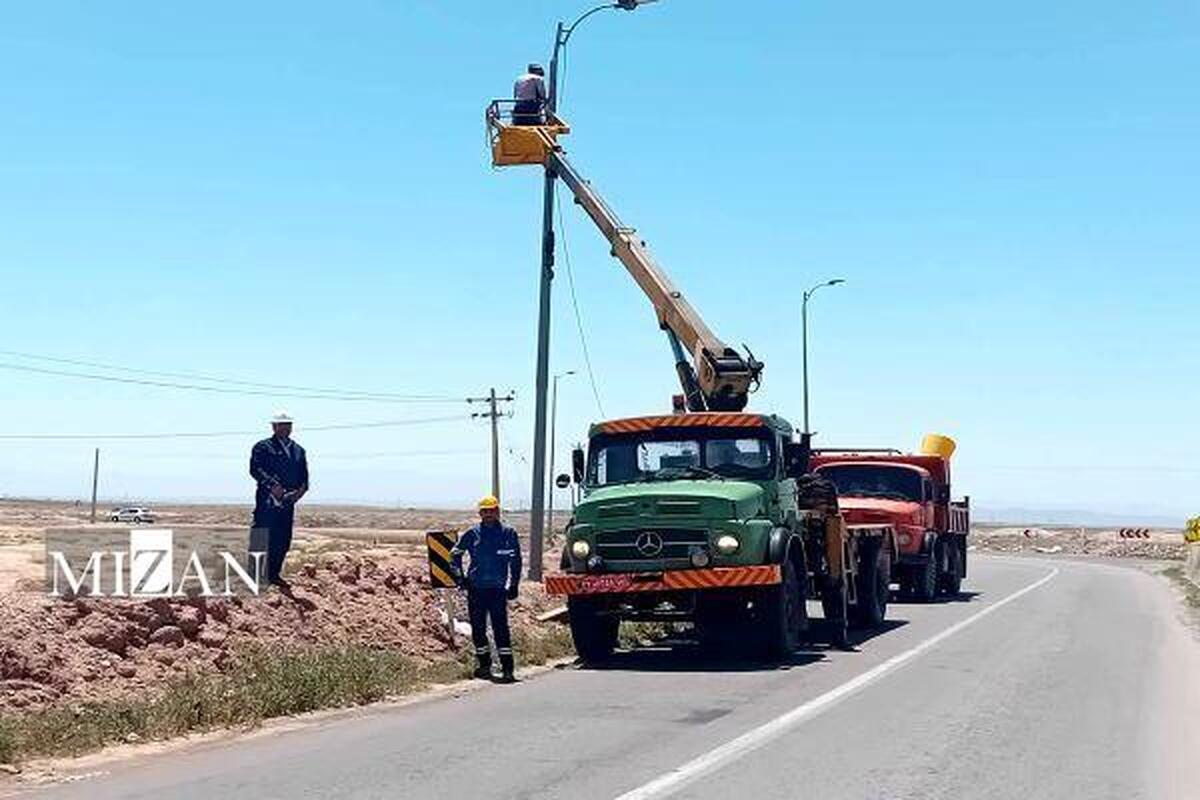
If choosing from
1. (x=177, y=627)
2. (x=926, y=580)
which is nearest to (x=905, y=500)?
(x=926, y=580)

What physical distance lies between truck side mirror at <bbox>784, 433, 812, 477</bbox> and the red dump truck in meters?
7.72

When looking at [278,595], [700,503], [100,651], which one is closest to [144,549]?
[278,595]

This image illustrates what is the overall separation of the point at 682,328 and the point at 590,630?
7198mm

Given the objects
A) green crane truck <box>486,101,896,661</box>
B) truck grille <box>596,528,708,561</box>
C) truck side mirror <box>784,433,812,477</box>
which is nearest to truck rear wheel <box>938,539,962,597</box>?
green crane truck <box>486,101,896,661</box>

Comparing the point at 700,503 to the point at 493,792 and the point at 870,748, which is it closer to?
the point at 870,748

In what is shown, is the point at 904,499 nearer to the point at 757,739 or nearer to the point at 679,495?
the point at 679,495

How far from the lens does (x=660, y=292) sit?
2269 cm

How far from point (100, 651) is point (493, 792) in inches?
230

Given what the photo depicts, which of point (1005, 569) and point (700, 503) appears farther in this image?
point (1005, 569)

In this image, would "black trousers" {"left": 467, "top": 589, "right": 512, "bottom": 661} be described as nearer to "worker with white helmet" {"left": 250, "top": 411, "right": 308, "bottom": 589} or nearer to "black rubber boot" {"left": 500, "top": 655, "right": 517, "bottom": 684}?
"black rubber boot" {"left": 500, "top": 655, "right": 517, "bottom": 684}

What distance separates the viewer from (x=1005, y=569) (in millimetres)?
48938

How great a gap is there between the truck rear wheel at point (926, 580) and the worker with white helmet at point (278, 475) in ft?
51.7

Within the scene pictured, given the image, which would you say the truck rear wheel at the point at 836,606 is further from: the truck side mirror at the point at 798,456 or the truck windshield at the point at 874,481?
the truck windshield at the point at 874,481

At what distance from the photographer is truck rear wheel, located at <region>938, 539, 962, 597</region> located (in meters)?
30.0
